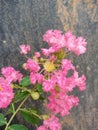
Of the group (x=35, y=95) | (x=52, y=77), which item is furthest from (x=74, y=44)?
(x=35, y=95)

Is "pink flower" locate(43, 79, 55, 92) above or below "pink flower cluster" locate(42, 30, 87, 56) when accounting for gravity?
below

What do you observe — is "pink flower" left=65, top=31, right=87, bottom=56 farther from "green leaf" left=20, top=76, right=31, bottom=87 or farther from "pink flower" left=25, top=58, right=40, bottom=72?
"green leaf" left=20, top=76, right=31, bottom=87

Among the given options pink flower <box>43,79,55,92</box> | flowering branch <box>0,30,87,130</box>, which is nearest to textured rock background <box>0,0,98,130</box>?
flowering branch <box>0,30,87,130</box>

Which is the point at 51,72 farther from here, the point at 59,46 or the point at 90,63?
the point at 90,63

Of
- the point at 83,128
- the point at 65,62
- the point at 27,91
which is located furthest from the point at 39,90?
the point at 83,128

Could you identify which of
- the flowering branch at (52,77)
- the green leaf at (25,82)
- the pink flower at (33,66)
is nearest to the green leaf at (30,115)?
the flowering branch at (52,77)

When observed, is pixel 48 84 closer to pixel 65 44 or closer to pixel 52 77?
pixel 52 77

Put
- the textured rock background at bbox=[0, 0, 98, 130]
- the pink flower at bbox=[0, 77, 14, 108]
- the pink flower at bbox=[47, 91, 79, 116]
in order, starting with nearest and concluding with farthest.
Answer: the pink flower at bbox=[0, 77, 14, 108] → the pink flower at bbox=[47, 91, 79, 116] → the textured rock background at bbox=[0, 0, 98, 130]

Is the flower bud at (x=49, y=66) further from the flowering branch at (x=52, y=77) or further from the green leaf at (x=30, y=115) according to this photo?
the green leaf at (x=30, y=115)
